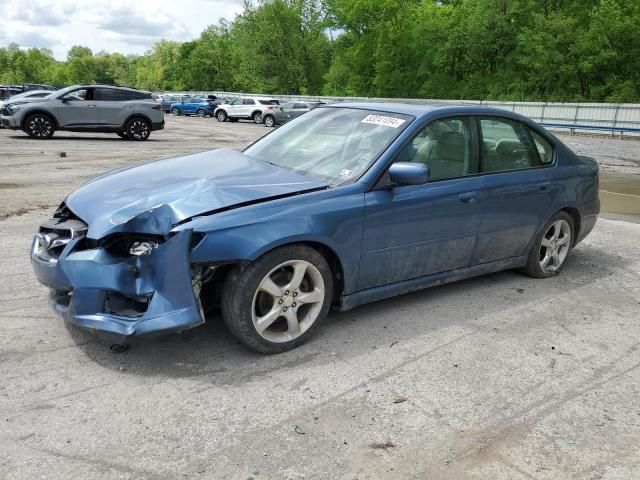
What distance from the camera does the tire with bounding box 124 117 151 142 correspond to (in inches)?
707

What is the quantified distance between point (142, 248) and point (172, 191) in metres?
0.47

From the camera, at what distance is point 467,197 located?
4.36 m

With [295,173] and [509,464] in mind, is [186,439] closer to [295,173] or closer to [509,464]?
[509,464]

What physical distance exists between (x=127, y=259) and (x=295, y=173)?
1.36 m

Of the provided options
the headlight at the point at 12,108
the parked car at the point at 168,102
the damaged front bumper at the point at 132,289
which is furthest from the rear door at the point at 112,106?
the parked car at the point at 168,102

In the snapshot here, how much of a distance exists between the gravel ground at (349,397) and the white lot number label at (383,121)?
1.39 m

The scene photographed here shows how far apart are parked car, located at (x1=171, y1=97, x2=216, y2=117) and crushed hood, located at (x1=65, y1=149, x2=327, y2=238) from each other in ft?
123

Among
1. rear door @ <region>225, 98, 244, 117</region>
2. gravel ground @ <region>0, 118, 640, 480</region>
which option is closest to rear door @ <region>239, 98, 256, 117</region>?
rear door @ <region>225, 98, 244, 117</region>

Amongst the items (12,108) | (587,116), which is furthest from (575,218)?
(587,116)

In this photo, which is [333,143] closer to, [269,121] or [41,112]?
[41,112]

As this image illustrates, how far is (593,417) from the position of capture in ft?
10.0

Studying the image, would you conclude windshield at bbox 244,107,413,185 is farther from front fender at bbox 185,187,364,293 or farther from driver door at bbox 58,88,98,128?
driver door at bbox 58,88,98,128

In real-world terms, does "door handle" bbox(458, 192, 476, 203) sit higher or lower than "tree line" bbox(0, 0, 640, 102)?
lower

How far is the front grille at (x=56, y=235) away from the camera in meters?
3.46
